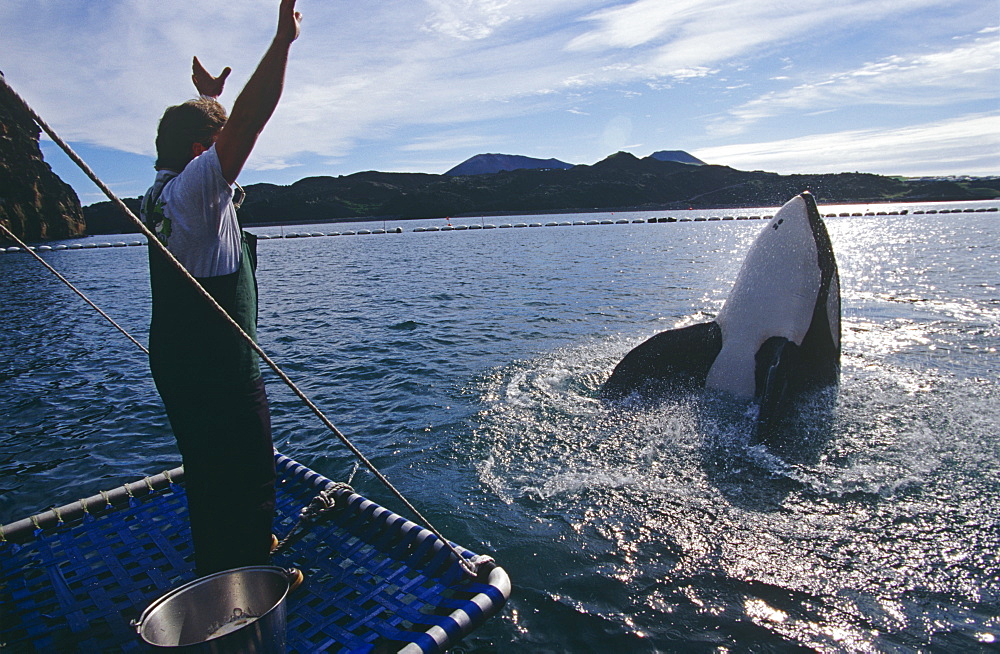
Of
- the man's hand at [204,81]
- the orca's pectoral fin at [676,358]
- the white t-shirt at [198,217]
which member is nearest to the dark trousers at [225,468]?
the white t-shirt at [198,217]

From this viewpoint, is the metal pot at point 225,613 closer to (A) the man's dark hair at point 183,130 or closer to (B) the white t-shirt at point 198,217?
(B) the white t-shirt at point 198,217

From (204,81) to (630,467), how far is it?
5344 millimetres

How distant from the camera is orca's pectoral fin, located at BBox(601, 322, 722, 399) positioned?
8219 millimetres

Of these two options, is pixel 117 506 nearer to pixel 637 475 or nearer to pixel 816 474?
pixel 637 475

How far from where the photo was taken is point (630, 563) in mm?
4832

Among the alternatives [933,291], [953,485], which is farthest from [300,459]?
[933,291]

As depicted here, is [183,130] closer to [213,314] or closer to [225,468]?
[213,314]

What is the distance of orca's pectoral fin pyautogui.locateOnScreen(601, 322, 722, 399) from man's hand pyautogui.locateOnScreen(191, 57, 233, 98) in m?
6.16

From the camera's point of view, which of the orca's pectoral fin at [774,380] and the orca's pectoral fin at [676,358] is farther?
the orca's pectoral fin at [676,358]

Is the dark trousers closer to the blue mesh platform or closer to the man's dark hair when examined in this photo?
the blue mesh platform

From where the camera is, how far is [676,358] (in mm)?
8328

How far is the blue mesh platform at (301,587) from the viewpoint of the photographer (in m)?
3.58

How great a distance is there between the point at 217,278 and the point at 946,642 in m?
5.13

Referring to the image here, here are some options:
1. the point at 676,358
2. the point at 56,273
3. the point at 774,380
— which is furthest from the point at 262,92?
the point at 676,358
